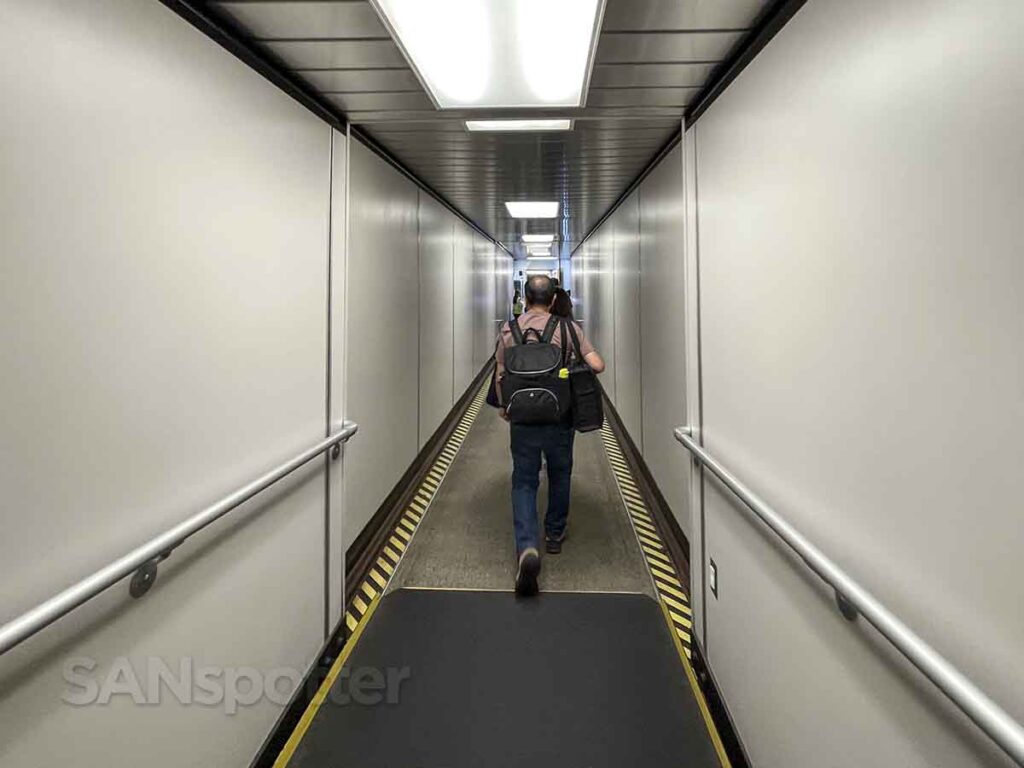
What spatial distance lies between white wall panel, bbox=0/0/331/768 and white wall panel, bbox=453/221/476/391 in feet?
12.3

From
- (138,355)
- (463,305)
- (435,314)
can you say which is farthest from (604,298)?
(138,355)

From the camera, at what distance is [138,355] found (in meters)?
1.02

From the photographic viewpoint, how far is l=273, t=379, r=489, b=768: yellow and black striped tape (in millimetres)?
1639

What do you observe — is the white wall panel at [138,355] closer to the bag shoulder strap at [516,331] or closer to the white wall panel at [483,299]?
the bag shoulder strap at [516,331]

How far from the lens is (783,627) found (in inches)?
47.5

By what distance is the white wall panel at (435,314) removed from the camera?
3.89 metres

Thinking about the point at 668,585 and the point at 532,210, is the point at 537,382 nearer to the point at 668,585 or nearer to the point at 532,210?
the point at 668,585

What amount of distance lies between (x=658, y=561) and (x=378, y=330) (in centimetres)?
204

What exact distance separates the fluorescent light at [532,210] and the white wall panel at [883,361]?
324cm

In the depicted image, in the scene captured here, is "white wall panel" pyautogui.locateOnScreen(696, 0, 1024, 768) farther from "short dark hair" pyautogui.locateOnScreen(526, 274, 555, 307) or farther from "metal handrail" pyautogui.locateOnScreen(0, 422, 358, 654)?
"metal handrail" pyautogui.locateOnScreen(0, 422, 358, 654)

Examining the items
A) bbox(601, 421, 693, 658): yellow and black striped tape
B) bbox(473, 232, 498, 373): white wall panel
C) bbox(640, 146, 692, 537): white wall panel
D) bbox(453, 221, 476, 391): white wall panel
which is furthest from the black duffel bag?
bbox(473, 232, 498, 373): white wall panel

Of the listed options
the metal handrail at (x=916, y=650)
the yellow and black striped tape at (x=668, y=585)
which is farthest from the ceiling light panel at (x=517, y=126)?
the yellow and black striped tape at (x=668, y=585)

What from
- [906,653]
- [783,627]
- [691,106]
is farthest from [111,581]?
[691,106]

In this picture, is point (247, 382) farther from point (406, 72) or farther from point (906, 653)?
point (906, 653)
